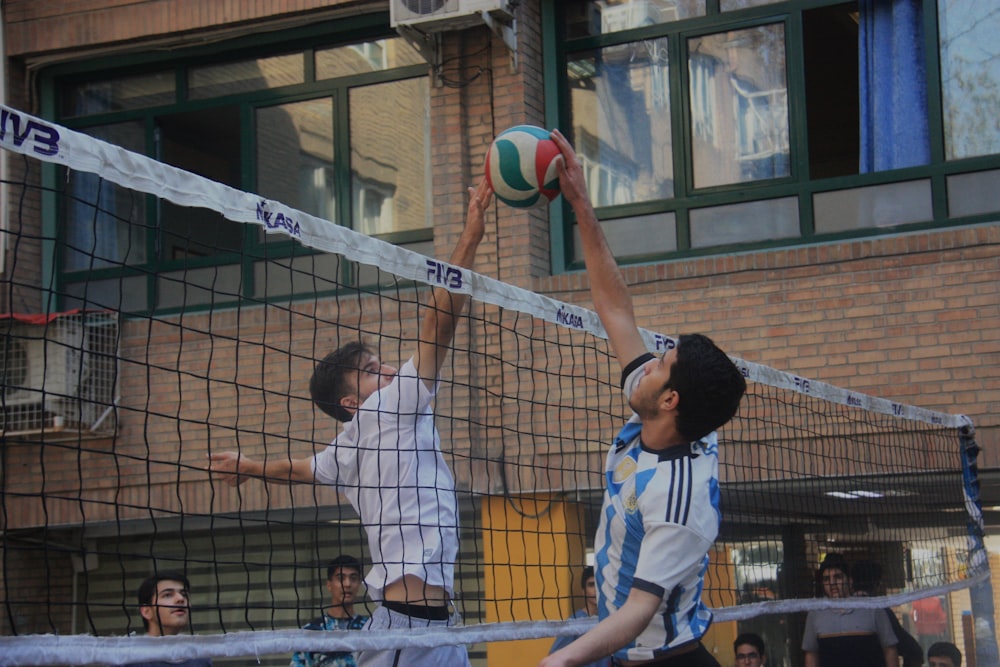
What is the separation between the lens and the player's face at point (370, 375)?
207 inches

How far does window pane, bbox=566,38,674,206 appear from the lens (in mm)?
11156

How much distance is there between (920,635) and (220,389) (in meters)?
7.34

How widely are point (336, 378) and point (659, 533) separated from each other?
2.03 metres

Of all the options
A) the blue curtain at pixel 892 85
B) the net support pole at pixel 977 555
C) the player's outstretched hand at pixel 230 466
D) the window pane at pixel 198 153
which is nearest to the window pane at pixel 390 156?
the window pane at pixel 198 153

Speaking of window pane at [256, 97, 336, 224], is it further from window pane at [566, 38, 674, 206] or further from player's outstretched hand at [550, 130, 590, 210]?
player's outstretched hand at [550, 130, 590, 210]

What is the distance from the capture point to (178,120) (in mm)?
12758

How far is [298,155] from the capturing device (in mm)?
12258

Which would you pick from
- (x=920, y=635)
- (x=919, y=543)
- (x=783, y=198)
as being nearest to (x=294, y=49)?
(x=783, y=198)

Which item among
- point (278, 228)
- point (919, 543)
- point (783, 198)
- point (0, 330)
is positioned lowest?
point (919, 543)

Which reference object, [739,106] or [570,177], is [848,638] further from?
[570,177]

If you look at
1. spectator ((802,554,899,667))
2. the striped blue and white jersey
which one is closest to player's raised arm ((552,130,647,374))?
the striped blue and white jersey

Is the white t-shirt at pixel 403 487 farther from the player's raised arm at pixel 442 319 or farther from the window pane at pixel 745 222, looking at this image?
the window pane at pixel 745 222

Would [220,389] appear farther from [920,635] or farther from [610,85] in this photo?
[920,635]

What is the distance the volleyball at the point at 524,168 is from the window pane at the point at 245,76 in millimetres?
7399
